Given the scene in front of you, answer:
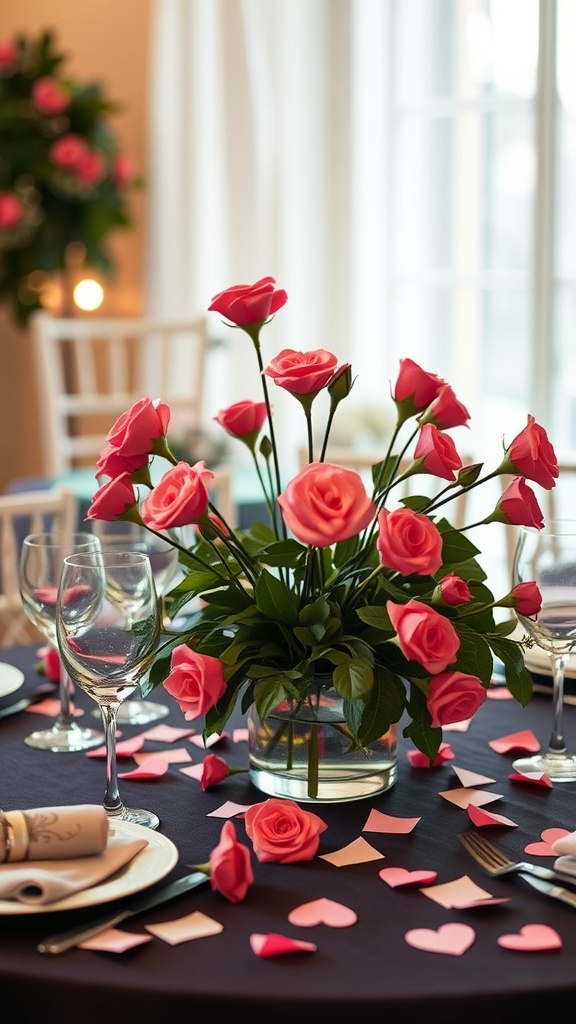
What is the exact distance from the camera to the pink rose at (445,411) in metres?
1.19

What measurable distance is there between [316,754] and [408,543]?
23cm

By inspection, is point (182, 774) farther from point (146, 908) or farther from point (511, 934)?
point (511, 934)

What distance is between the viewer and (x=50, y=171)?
4.59 metres

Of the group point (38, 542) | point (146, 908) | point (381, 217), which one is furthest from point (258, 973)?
point (381, 217)

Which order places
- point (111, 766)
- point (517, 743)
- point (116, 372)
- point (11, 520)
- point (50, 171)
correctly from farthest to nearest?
point (50, 171) → point (116, 372) → point (11, 520) → point (517, 743) → point (111, 766)

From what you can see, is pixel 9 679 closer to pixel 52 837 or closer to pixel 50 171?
pixel 52 837

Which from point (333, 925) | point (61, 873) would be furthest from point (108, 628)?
point (333, 925)

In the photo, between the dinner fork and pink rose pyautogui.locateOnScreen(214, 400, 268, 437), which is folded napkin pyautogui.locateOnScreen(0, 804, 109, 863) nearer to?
the dinner fork

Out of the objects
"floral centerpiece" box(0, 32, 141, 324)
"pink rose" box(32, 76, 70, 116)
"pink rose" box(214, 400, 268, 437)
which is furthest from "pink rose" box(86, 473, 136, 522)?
"pink rose" box(32, 76, 70, 116)

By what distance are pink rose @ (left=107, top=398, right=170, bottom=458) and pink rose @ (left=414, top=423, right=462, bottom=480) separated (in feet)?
0.77

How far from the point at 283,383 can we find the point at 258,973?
50 cm

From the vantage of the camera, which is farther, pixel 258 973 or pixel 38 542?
pixel 38 542

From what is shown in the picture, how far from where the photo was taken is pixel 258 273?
397cm

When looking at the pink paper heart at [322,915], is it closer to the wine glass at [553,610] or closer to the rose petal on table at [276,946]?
the rose petal on table at [276,946]
